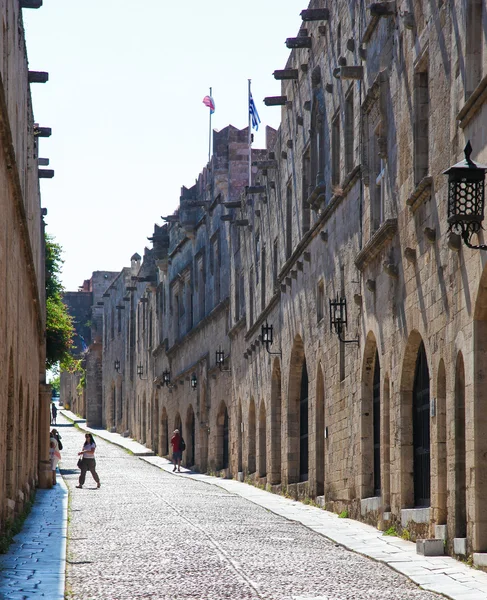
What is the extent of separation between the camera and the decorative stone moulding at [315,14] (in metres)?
22.2

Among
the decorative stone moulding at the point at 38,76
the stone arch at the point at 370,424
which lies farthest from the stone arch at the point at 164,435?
the stone arch at the point at 370,424

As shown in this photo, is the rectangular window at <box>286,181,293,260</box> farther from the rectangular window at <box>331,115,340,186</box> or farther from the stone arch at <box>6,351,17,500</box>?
the stone arch at <box>6,351,17,500</box>

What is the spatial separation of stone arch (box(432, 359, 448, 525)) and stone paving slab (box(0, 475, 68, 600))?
405cm

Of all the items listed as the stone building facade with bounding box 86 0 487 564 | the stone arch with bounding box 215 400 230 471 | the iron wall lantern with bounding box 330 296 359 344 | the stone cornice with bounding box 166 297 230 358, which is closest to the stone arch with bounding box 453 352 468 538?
the stone building facade with bounding box 86 0 487 564

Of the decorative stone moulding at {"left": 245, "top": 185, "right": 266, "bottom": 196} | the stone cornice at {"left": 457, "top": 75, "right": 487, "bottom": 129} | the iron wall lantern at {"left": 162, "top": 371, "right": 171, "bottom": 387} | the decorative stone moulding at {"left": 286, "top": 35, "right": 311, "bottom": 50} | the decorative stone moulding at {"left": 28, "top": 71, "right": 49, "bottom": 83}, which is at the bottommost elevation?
the iron wall lantern at {"left": 162, "top": 371, "right": 171, "bottom": 387}

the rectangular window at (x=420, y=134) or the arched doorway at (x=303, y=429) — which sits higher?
the rectangular window at (x=420, y=134)

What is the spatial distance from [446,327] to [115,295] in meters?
56.3

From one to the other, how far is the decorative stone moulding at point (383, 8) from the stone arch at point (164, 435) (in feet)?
109

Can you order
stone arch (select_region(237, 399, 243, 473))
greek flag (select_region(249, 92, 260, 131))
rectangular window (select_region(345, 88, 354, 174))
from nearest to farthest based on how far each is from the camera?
rectangular window (select_region(345, 88, 354, 174)) → stone arch (select_region(237, 399, 243, 473)) → greek flag (select_region(249, 92, 260, 131))

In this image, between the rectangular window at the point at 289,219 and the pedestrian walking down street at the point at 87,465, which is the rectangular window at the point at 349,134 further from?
the pedestrian walking down street at the point at 87,465

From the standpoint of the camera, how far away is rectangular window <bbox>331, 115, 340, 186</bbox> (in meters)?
21.4

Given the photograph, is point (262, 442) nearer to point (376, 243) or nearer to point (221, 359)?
point (221, 359)

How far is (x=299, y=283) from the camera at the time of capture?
82.2 ft

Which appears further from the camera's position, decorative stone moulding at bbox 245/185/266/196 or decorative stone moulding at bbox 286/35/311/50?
decorative stone moulding at bbox 245/185/266/196
